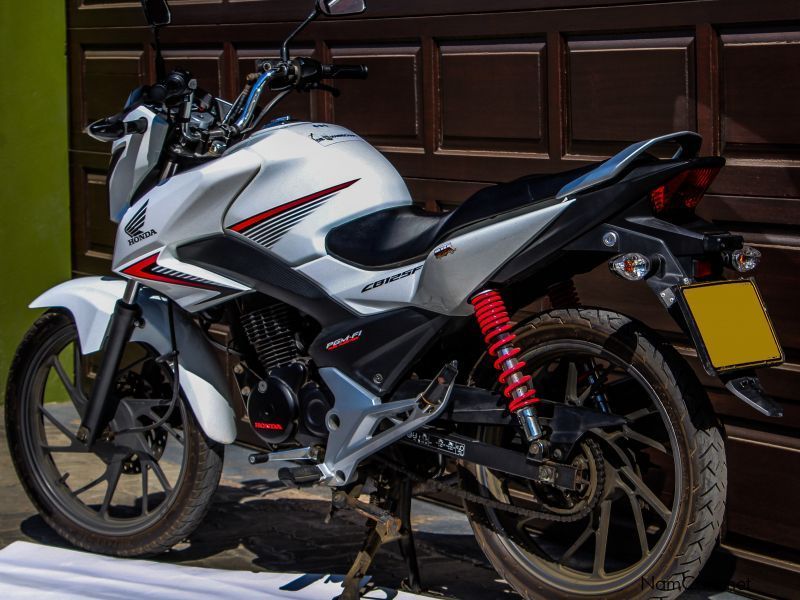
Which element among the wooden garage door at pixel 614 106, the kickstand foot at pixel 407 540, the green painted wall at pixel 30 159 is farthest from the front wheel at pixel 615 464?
the green painted wall at pixel 30 159

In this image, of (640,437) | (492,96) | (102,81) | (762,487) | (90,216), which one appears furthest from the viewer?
(90,216)

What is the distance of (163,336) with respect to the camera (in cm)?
450

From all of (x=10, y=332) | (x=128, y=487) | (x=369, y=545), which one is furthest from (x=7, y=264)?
(x=369, y=545)

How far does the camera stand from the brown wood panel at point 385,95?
520 centimetres

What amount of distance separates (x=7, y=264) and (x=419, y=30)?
2.80 meters

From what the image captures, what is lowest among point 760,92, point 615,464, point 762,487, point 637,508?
point 762,487

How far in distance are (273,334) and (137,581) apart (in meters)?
0.90

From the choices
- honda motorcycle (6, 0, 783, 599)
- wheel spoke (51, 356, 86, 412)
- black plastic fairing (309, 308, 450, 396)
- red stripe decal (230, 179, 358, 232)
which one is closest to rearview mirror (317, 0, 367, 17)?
honda motorcycle (6, 0, 783, 599)

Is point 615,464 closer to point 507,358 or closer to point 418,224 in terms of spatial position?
point 507,358

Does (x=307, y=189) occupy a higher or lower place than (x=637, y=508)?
higher

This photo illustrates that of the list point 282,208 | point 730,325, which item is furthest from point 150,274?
point 730,325

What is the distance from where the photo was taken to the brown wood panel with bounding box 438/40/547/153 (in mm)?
4734

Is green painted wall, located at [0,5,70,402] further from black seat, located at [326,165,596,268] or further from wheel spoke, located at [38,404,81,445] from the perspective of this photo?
black seat, located at [326,165,596,268]

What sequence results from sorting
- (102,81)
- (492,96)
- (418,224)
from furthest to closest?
(102,81) → (492,96) → (418,224)
